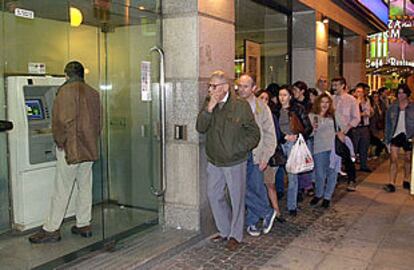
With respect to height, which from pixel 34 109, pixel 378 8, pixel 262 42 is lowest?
pixel 34 109

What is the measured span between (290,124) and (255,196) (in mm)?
1102

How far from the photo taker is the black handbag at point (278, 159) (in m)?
5.72

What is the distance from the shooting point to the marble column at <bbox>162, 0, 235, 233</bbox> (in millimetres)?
5039

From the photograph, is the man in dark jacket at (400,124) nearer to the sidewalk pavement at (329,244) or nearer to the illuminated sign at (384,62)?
the sidewalk pavement at (329,244)

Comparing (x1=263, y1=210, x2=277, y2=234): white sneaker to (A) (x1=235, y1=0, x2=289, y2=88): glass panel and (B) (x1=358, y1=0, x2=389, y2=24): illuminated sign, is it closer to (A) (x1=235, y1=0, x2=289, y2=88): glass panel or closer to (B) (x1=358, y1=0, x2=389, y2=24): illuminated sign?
(A) (x1=235, y1=0, x2=289, y2=88): glass panel

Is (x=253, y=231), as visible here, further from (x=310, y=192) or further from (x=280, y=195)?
(x=310, y=192)

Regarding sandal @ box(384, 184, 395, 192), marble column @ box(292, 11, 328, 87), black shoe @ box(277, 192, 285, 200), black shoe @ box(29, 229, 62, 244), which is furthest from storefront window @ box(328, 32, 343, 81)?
black shoe @ box(29, 229, 62, 244)

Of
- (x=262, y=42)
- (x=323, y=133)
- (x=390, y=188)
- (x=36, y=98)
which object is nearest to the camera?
(x=36, y=98)

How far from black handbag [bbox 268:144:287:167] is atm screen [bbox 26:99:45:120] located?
2.64 meters

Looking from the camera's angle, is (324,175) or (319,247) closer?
(319,247)

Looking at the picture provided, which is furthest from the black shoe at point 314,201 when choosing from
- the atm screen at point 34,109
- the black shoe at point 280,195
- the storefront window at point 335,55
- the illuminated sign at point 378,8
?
the illuminated sign at point 378,8

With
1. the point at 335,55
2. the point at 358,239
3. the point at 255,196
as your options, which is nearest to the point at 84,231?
the point at 255,196

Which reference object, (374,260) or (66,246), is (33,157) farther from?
(374,260)

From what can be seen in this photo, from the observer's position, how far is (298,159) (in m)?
5.84
